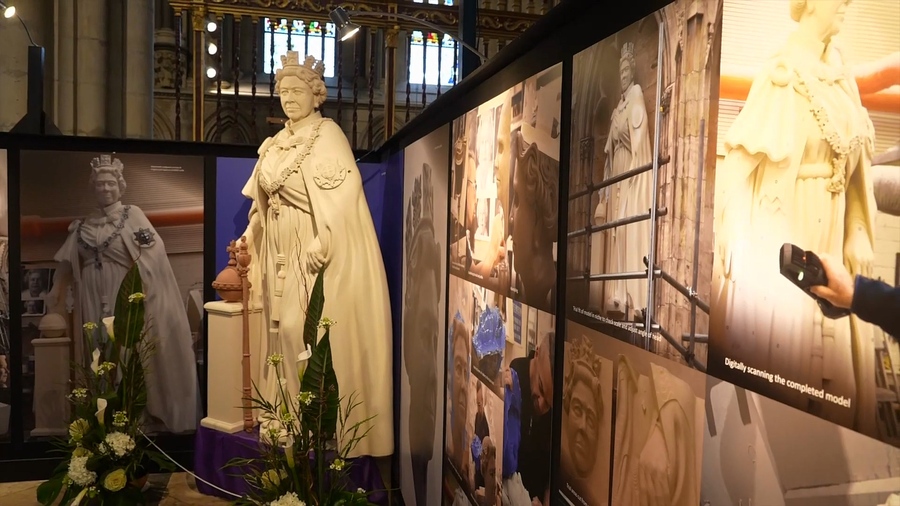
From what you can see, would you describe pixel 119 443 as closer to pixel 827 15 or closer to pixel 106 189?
pixel 106 189

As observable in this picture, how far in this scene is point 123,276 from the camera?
434 cm

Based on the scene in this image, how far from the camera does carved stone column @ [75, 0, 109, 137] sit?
638cm

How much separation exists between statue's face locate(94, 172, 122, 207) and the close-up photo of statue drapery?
407 centimetres

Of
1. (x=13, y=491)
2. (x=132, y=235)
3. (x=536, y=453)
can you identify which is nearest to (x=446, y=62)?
(x=132, y=235)

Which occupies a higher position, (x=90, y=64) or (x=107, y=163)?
(x=90, y=64)

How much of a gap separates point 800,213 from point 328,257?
2.90 metres

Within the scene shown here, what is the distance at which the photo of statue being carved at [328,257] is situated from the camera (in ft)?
11.8

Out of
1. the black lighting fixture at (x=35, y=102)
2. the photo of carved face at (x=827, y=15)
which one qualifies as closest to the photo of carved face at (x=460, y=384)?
the photo of carved face at (x=827, y=15)

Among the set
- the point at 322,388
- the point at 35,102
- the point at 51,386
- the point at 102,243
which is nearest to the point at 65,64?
the point at 35,102

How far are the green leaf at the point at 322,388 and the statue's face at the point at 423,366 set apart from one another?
585mm

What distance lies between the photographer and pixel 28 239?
4.23 m

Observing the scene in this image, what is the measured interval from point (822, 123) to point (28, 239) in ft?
14.6

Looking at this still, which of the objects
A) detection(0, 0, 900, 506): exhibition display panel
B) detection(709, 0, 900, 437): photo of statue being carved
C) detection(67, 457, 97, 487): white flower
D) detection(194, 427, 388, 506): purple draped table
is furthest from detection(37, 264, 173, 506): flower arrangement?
detection(709, 0, 900, 437): photo of statue being carved

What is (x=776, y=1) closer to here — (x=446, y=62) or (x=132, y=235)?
(x=132, y=235)
